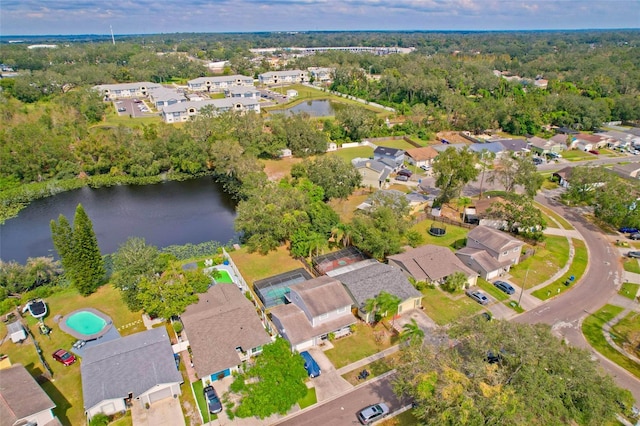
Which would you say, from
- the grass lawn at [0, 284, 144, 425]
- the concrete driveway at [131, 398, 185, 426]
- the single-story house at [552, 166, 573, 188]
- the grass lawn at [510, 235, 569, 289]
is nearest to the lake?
the grass lawn at [0, 284, 144, 425]

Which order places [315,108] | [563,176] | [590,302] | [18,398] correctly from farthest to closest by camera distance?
1. [315,108]
2. [563,176]
3. [590,302]
4. [18,398]

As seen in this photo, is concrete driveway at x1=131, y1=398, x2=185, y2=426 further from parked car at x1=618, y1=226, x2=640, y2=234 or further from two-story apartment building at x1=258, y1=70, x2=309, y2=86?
two-story apartment building at x1=258, y1=70, x2=309, y2=86

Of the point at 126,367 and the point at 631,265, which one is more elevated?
the point at 126,367

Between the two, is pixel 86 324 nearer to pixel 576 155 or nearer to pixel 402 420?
pixel 402 420

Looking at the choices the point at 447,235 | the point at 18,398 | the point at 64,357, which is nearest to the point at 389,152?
the point at 447,235

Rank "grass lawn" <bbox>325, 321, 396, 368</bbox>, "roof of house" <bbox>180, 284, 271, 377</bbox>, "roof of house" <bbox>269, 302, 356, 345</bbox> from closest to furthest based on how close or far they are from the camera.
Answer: "roof of house" <bbox>180, 284, 271, 377</bbox> → "grass lawn" <bbox>325, 321, 396, 368</bbox> → "roof of house" <bbox>269, 302, 356, 345</bbox>

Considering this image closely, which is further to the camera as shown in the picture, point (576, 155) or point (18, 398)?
point (576, 155)

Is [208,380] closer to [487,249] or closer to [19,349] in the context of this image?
[19,349]

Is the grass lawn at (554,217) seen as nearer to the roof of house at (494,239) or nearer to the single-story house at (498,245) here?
the single-story house at (498,245)
